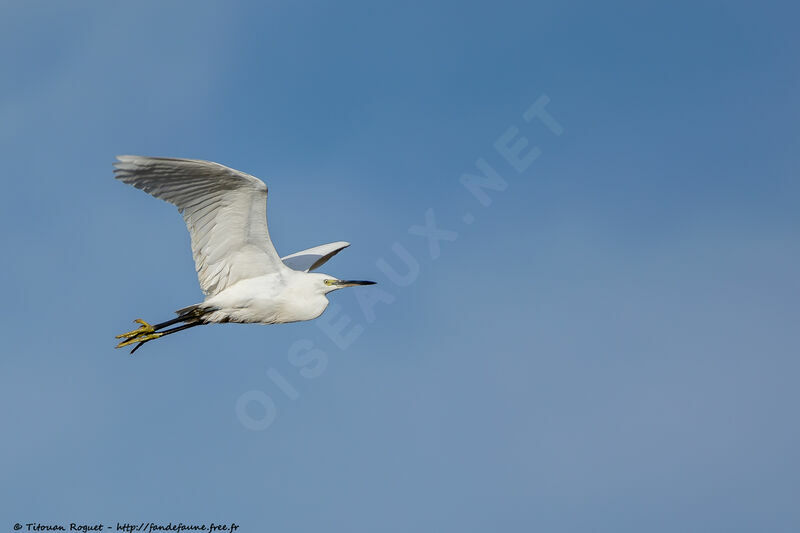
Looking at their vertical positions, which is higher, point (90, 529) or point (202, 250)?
point (202, 250)

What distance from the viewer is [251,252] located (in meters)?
14.7

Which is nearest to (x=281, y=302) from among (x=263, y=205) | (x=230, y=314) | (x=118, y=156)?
(x=230, y=314)

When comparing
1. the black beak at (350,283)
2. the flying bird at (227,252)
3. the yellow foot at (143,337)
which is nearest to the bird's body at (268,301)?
the flying bird at (227,252)

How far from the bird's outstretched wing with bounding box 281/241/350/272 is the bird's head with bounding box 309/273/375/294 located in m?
0.79

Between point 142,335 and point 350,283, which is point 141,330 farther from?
point 350,283

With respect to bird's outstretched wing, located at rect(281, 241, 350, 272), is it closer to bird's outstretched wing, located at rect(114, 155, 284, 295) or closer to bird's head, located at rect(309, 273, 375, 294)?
bird's head, located at rect(309, 273, 375, 294)

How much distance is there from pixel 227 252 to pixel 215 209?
93cm

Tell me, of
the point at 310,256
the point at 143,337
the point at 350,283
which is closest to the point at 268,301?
the point at 350,283

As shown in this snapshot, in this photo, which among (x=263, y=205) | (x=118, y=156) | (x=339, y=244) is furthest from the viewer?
(x=339, y=244)

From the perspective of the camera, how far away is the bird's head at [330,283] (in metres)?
15.8

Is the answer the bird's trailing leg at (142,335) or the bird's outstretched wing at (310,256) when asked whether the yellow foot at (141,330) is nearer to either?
the bird's trailing leg at (142,335)

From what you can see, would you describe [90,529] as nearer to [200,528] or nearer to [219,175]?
[200,528]

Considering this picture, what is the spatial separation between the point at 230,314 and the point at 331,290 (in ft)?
6.46

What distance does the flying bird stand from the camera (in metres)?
13.1
